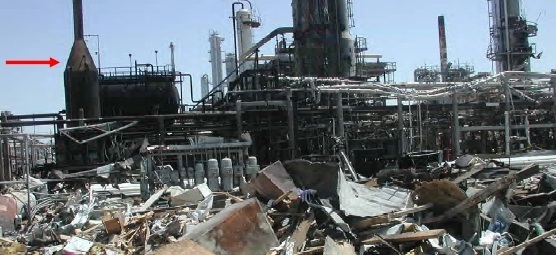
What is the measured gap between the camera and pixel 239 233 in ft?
30.6

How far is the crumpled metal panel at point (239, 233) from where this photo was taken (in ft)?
29.8

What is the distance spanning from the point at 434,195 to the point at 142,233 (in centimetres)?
556

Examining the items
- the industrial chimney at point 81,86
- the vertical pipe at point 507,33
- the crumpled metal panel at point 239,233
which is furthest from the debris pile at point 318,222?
the vertical pipe at point 507,33

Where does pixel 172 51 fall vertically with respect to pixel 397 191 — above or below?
above

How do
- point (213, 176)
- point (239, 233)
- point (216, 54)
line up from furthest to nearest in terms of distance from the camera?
1. point (216, 54)
2. point (213, 176)
3. point (239, 233)

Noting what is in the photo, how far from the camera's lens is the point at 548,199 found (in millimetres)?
11695

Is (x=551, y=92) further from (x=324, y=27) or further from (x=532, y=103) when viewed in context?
(x=324, y=27)

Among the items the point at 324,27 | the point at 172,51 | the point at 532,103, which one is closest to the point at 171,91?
the point at 324,27

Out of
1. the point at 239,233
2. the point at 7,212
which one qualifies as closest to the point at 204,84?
the point at 7,212

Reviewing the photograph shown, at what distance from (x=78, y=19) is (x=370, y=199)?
2411 centimetres

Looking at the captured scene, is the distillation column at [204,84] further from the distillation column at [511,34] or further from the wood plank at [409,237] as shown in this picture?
the wood plank at [409,237]

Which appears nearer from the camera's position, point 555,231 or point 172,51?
point 555,231

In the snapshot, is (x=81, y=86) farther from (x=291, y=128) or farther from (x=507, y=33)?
(x=507, y=33)

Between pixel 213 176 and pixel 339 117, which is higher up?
pixel 339 117
